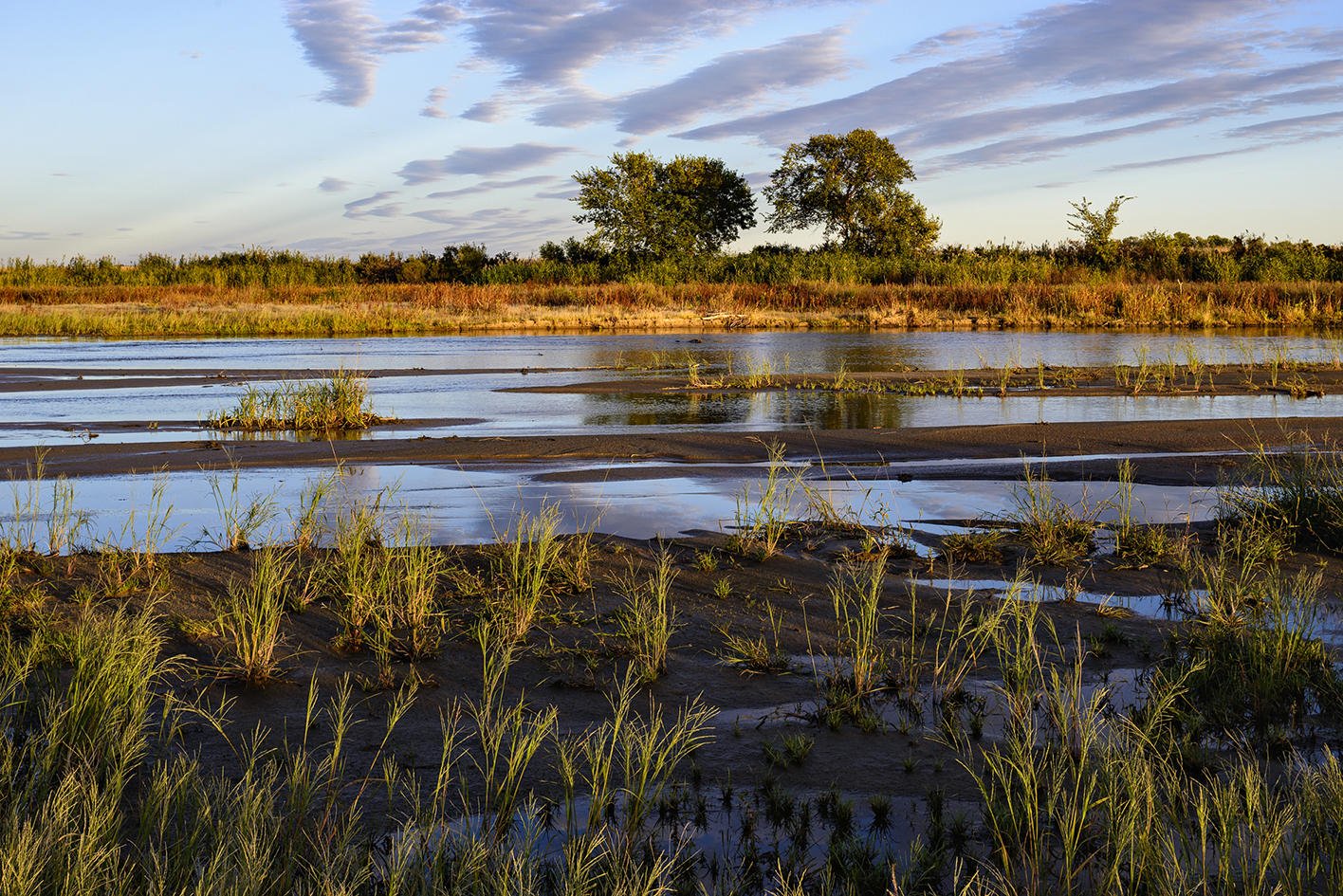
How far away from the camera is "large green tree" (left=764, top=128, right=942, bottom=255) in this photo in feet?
227

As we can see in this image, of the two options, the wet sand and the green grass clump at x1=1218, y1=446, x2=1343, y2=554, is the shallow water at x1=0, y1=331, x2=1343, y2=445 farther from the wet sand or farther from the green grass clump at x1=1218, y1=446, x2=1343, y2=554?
the green grass clump at x1=1218, y1=446, x2=1343, y2=554

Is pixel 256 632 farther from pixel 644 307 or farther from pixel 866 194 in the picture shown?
pixel 866 194

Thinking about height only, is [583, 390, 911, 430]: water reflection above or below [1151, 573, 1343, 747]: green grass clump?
above

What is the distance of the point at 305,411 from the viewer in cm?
1419

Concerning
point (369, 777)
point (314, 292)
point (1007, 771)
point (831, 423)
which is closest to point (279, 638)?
point (369, 777)

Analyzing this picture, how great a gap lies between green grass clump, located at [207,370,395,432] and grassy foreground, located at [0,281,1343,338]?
2621cm

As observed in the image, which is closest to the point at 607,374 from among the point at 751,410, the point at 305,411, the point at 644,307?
the point at 751,410

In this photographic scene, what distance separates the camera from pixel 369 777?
3.82m

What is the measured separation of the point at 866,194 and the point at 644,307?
28153 millimetres

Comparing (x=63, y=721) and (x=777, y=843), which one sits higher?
(x=63, y=721)

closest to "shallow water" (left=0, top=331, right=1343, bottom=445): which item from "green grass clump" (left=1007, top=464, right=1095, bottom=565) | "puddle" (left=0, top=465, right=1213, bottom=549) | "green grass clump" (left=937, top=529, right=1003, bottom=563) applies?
"puddle" (left=0, top=465, right=1213, bottom=549)

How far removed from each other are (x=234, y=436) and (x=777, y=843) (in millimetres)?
11594

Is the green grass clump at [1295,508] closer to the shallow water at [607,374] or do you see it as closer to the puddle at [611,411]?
the puddle at [611,411]

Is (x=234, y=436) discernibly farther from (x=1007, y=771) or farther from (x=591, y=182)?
(x=591, y=182)
